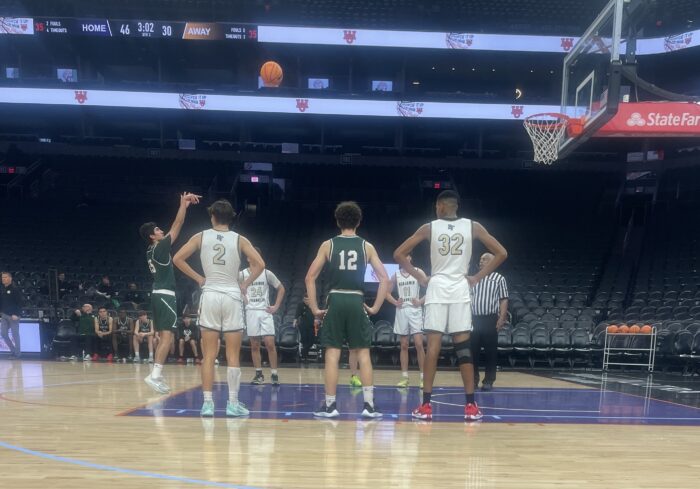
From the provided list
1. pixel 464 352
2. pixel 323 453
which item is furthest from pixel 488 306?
pixel 323 453

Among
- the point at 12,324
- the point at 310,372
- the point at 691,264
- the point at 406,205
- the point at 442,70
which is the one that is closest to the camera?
the point at 310,372

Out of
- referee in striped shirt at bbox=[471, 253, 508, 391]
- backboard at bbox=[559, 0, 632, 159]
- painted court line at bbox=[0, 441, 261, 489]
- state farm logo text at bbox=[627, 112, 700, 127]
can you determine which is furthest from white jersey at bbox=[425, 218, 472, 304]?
state farm logo text at bbox=[627, 112, 700, 127]

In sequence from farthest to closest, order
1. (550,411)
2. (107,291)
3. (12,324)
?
(107,291)
(12,324)
(550,411)

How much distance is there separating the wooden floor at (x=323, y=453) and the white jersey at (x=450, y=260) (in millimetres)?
1226

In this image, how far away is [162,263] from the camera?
7.31 metres

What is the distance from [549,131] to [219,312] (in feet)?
30.6

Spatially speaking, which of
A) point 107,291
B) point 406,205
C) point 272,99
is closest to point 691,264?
point 406,205

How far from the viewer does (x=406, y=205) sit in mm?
25156

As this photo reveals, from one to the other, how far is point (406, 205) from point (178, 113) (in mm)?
10789

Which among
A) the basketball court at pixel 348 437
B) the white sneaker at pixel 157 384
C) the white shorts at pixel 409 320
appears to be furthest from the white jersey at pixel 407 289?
the white sneaker at pixel 157 384

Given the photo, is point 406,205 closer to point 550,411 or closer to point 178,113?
point 178,113

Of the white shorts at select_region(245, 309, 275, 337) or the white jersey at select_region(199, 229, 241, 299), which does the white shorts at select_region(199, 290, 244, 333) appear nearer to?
the white jersey at select_region(199, 229, 241, 299)

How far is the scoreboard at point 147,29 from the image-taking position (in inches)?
895

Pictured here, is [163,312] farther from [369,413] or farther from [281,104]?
[281,104]
